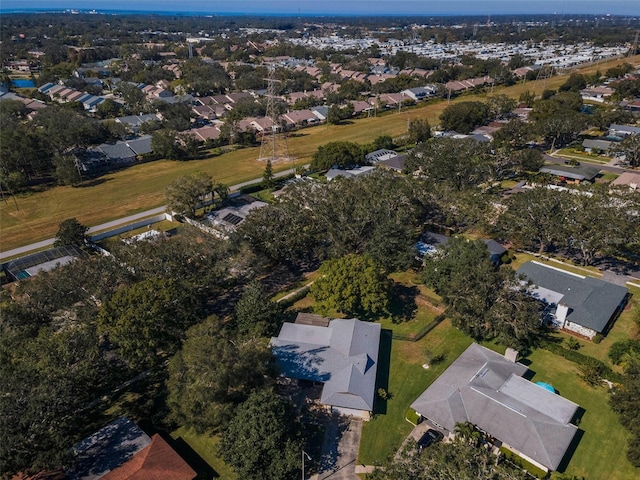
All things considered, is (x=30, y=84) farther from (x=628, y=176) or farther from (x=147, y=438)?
(x=628, y=176)

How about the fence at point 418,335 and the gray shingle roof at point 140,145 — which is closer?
the fence at point 418,335

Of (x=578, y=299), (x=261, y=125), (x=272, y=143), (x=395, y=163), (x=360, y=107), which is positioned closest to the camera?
(x=578, y=299)


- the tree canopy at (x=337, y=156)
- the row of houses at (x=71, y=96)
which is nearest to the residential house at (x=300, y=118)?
the tree canopy at (x=337, y=156)

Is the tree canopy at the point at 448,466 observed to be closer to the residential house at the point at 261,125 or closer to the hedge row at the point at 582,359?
the hedge row at the point at 582,359

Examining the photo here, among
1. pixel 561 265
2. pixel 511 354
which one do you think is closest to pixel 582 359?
pixel 511 354

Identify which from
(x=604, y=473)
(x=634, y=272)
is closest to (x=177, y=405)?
(x=604, y=473)

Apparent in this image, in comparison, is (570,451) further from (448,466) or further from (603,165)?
(603,165)
